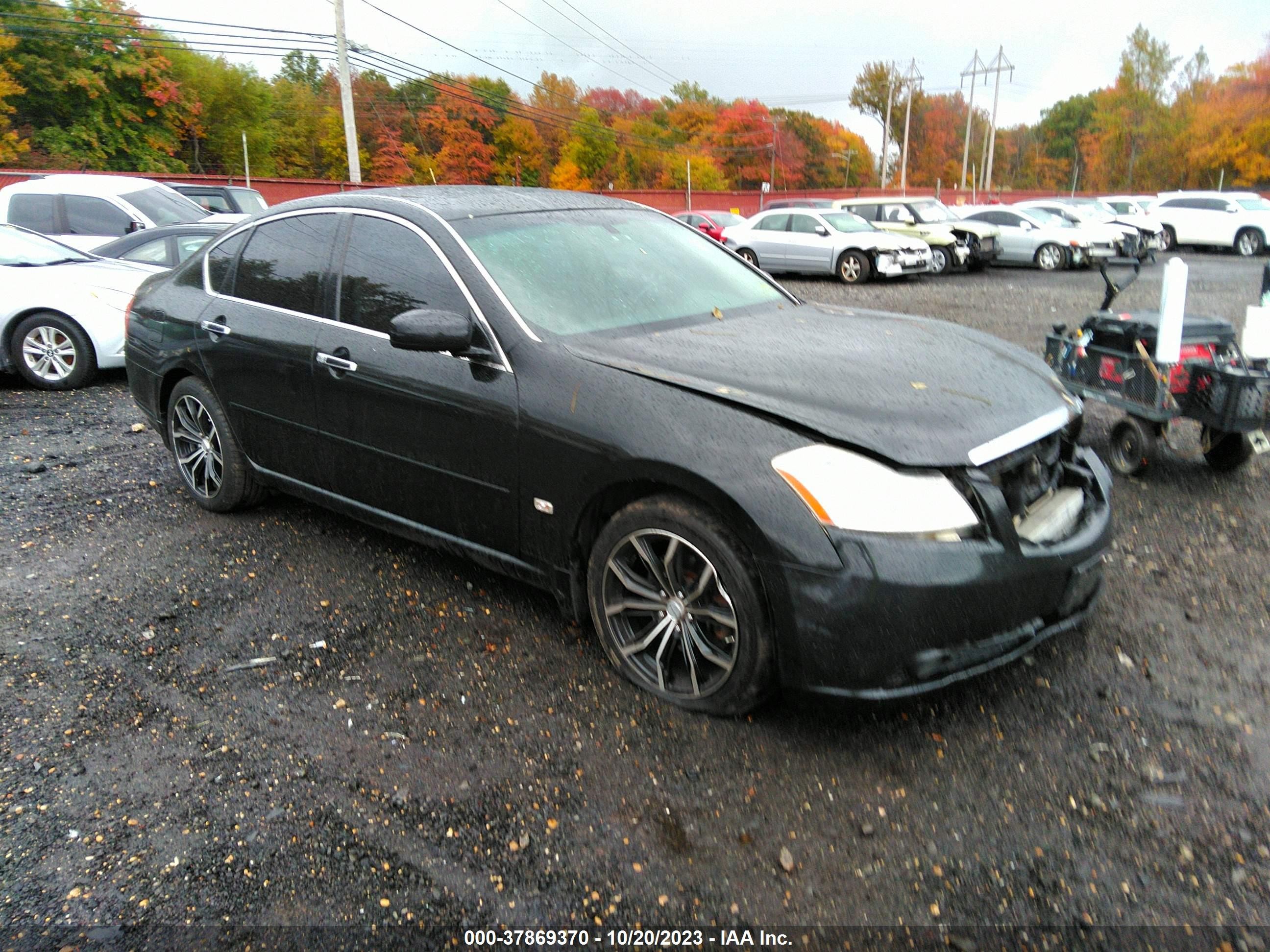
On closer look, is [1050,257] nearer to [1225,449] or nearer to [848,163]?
[1225,449]

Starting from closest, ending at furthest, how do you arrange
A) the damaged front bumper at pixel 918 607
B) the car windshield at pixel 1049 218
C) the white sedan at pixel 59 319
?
the damaged front bumper at pixel 918 607 → the white sedan at pixel 59 319 → the car windshield at pixel 1049 218

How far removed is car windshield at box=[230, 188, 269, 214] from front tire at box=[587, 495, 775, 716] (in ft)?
59.6

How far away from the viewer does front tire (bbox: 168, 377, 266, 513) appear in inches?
186

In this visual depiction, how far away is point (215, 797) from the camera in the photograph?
276 cm

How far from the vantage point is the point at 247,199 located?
19172mm

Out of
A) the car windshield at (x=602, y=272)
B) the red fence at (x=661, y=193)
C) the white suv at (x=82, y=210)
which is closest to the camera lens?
the car windshield at (x=602, y=272)

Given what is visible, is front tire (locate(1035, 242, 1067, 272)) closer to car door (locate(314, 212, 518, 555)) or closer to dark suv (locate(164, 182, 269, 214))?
dark suv (locate(164, 182, 269, 214))

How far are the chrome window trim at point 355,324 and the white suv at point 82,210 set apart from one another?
350 inches

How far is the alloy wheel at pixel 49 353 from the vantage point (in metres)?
8.31

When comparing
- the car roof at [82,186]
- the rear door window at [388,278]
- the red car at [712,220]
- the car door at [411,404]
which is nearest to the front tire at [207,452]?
the car door at [411,404]

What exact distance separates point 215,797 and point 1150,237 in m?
26.6

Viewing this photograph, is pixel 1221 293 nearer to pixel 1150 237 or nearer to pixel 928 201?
pixel 928 201

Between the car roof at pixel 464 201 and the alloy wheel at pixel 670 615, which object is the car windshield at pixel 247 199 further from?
the alloy wheel at pixel 670 615

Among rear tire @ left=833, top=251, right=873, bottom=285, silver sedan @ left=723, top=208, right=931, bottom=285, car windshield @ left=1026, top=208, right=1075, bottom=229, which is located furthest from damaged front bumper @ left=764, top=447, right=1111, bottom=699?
car windshield @ left=1026, top=208, right=1075, bottom=229
